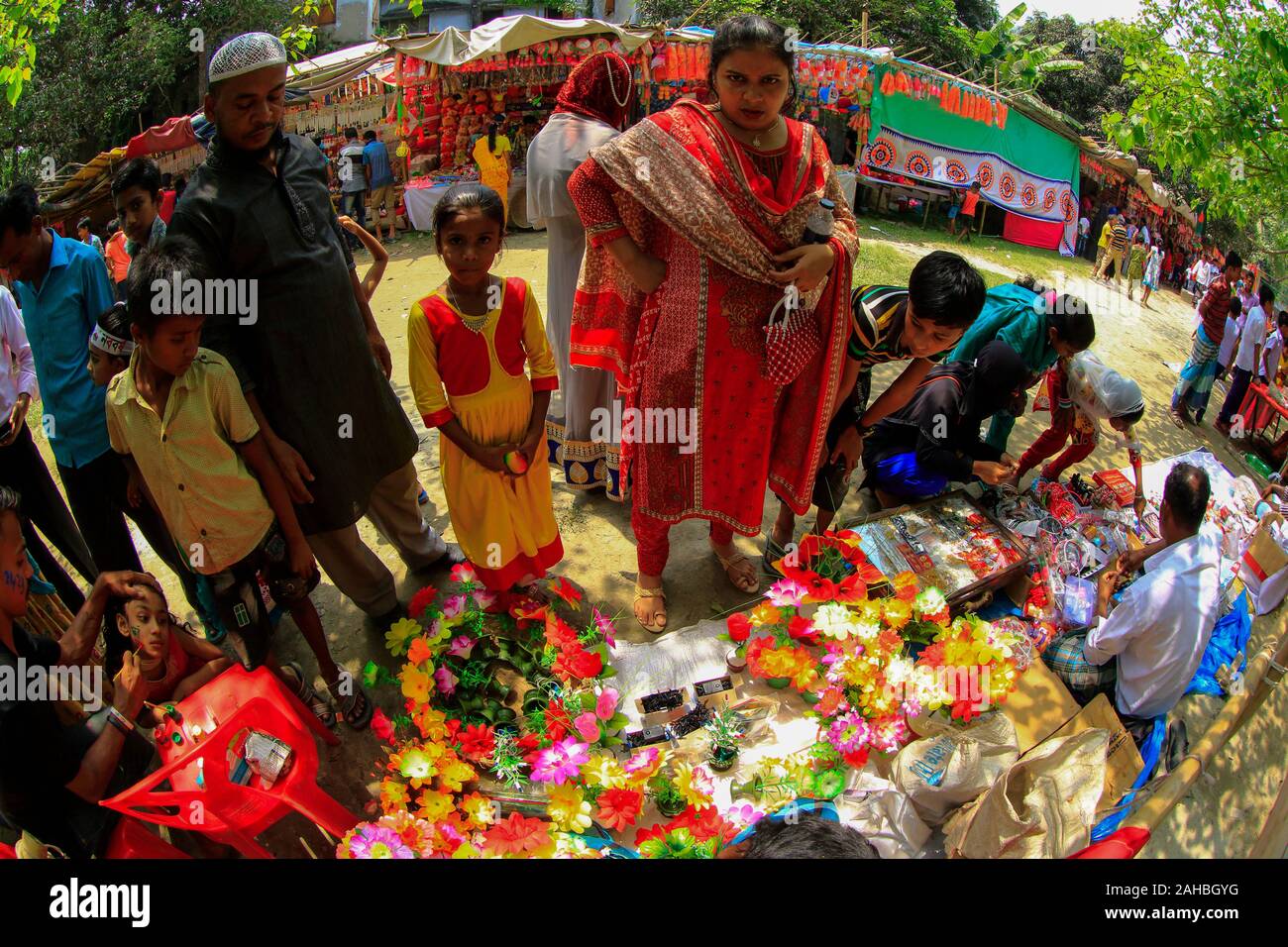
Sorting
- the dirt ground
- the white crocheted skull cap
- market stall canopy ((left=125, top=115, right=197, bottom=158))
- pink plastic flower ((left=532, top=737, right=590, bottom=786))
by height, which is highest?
the white crocheted skull cap

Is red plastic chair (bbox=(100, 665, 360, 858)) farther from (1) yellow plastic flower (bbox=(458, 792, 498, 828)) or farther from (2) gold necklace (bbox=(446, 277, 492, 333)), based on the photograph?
(2) gold necklace (bbox=(446, 277, 492, 333))

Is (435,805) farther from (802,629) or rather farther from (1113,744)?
(1113,744)

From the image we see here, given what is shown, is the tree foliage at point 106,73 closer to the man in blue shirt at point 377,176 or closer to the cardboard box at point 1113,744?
the man in blue shirt at point 377,176

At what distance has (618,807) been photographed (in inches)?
84.4

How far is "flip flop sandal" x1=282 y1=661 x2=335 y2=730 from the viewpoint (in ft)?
8.44

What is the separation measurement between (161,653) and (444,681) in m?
0.81

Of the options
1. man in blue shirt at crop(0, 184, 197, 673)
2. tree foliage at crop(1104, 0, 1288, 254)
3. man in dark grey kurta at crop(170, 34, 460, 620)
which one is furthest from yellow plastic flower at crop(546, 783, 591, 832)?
tree foliage at crop(1104, 0, 1288, 254)

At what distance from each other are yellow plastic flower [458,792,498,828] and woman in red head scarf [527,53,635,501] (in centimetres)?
186

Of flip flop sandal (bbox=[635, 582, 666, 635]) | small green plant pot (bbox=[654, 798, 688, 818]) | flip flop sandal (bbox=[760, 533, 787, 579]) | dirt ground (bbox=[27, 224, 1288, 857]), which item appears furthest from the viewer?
flip flop sandal (bbox=[760, 533, 787, 579])

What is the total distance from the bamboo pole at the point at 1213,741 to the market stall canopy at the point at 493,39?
10.1m

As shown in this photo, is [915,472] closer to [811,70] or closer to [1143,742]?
[1143,742]

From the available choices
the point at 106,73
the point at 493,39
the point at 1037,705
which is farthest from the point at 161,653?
the point at 106,73

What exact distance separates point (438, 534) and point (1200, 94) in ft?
17.5

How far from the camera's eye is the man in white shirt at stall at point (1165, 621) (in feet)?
8.17
